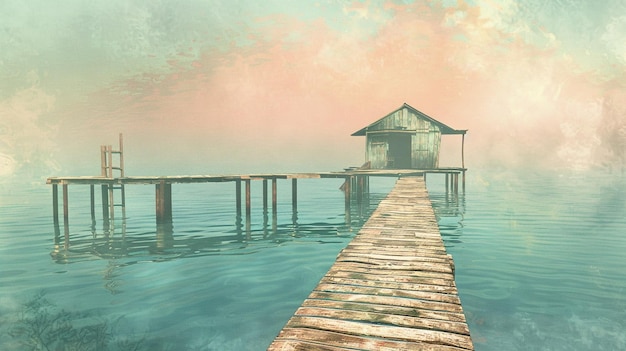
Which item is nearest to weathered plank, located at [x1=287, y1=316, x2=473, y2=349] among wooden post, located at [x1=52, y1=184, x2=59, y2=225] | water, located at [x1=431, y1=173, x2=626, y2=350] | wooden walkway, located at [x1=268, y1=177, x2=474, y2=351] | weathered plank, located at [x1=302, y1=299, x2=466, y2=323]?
wooden walkway, located at [x1=268, y1=177, x2=474, y2=351]

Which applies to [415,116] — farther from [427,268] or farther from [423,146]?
[427,268]

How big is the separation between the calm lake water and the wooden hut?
35.8 ft

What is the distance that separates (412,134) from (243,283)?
2372 cm

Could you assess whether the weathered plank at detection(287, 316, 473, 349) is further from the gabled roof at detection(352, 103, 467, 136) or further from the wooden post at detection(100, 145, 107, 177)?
the gabled roof at detection(352, 103, 467, 136)

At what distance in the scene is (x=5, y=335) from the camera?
7.48 m

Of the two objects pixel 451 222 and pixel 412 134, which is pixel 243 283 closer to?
pixel 451 222

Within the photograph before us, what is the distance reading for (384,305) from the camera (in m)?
4.93

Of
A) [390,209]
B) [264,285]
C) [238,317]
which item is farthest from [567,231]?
[238,317]

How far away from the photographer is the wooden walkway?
155 inches

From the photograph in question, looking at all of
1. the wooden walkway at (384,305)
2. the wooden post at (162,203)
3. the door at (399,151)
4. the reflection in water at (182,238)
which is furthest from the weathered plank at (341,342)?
the door at (399,151)

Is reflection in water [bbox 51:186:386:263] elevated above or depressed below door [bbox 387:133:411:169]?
below

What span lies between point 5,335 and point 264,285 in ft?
17.4

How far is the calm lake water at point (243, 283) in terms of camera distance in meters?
7.45

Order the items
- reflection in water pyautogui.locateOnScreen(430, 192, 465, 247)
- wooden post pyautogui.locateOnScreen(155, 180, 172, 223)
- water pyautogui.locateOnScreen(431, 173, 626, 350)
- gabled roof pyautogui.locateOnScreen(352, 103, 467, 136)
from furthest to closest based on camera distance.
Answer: gabled roof pyautogui.locateOnScreen(352, 103, 467, 136)
wooden post pyautogui.locateOnScreen(155, 180, 172, 223)
reflection in water pyautogui.locateOnScreen(430, 192, 465, 247)
water pyautogui.locateOnScreen(431, 173, 626, 350)
